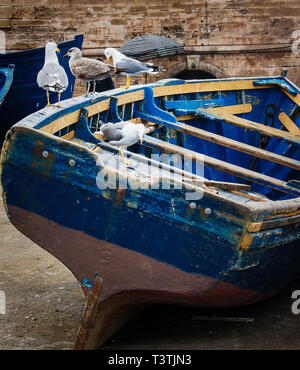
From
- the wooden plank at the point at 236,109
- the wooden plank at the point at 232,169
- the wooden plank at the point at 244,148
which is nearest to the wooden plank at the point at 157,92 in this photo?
the wooden plank at the point at 236,109

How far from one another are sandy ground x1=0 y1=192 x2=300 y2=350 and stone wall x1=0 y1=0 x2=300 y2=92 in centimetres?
973

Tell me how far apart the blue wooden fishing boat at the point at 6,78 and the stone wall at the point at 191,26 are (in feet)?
14.9

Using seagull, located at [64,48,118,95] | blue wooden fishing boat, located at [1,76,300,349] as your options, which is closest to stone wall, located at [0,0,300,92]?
seagull, located at [64,48,118,95]

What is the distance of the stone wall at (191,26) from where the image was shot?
12703mm

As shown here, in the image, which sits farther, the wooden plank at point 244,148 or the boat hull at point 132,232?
the wooden plank at point 244,148

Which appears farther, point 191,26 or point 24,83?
point 191,26

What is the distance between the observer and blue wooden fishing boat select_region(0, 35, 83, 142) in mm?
9227

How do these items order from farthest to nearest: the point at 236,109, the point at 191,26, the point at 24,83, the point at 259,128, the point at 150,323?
1. the point at 191,26
2. the point at 24,83
3. the point at 236,109
4. the point at 259,128
5. the point at 150,323

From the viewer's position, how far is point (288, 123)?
6051mm

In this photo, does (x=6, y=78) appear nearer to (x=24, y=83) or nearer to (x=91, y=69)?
(x=24, y=83)

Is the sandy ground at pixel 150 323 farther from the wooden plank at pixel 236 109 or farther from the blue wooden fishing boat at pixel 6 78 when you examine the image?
the blue wooden fishing boat at pixel 6 78

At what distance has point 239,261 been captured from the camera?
2770mm

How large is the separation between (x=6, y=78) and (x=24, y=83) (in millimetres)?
742

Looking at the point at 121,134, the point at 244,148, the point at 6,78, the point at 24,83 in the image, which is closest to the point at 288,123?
the point at 244,148
